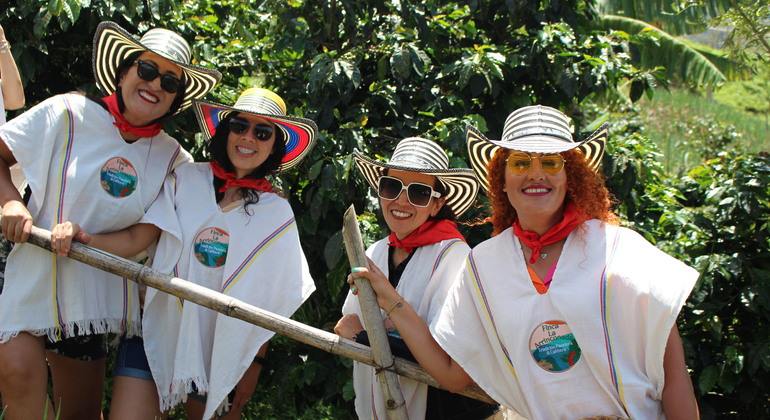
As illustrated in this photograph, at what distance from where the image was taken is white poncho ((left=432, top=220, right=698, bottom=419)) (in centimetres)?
253

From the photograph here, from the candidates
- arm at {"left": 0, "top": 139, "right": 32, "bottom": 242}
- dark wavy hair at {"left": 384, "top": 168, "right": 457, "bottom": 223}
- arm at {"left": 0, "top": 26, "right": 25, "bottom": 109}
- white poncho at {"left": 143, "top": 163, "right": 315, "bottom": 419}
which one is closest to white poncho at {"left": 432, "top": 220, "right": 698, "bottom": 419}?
dark wavy hair at {"left": 384, "top": 168, "right": 457, "bottom": 223}

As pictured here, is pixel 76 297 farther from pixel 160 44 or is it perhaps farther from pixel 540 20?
Result: pixel 540 20

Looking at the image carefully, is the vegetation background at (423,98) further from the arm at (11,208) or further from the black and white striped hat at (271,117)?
the arm at (11,208)

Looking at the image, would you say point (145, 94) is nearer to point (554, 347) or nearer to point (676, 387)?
point (554, 347)

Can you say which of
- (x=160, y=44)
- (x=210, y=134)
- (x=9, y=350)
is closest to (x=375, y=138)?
(x=210, y=134)

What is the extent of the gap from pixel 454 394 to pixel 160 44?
2026 millimetres

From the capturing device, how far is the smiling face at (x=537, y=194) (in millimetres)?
2744

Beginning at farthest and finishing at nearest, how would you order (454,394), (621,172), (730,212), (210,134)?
1. (621,172)
2. (730,212)
3. (210,134)
4. (454,394)

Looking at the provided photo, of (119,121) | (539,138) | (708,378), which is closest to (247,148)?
(119,121)

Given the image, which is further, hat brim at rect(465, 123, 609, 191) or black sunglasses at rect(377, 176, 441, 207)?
black sunglasses at rect(377, 176, 441, 207)

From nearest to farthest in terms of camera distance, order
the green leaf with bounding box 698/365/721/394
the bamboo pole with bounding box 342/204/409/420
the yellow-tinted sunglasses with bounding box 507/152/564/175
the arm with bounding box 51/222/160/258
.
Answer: the yellow-tinted sunglasses with bounding box 507/152/564/175 < the bamboo pole with bounding box 342/204/409/420 < the arm with bounding box 51/222/160/258 < the green leaf with bounding box 698/365/721/394

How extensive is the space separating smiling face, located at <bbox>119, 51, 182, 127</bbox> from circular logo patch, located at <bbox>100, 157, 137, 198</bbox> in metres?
0.20

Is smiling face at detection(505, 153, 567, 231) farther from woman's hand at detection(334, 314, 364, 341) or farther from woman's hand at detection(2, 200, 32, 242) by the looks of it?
woman's hand at detection(2, 200, 32, 242)

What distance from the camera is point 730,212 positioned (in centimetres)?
449
